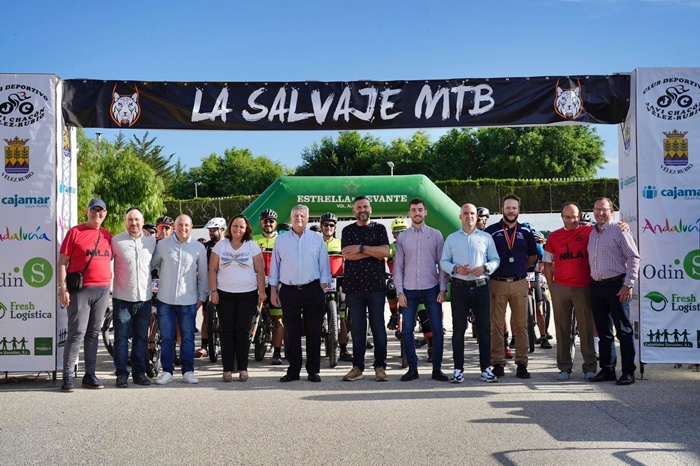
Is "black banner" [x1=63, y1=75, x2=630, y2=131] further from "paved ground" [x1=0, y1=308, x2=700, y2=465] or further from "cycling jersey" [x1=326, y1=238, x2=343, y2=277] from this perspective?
"paved ground" [x1=0, y1=308, x2=700, y2=465]

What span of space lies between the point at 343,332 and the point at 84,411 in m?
4.37

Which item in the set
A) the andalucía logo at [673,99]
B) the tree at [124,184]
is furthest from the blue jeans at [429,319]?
the tree at [124,184]

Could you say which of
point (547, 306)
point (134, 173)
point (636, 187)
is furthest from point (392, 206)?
point (134, 173)

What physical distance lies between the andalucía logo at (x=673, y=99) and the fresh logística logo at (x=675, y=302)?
6.79ft

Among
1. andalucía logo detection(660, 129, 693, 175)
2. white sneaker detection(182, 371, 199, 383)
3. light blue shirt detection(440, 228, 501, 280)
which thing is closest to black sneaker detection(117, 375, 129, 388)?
white sneaker detection(182, 371, 199, 383)

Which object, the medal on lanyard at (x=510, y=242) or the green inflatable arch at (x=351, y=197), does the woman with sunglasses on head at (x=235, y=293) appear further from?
the green inflatable arch at (x=351, y=197)

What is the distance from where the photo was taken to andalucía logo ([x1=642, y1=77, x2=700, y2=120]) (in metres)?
8.77

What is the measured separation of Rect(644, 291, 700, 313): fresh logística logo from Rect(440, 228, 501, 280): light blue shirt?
6.22 ft

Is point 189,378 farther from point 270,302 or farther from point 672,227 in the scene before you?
point 672,227

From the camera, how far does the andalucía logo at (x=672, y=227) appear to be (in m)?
8.67

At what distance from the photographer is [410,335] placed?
8.58 metres

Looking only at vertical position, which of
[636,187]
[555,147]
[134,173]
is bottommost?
[636,187]

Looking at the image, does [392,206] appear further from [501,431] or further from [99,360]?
[501,431]

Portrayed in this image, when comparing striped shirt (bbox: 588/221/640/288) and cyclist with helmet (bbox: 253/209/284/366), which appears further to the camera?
cyclist with helmet (bbox: 253/209/284/366)
